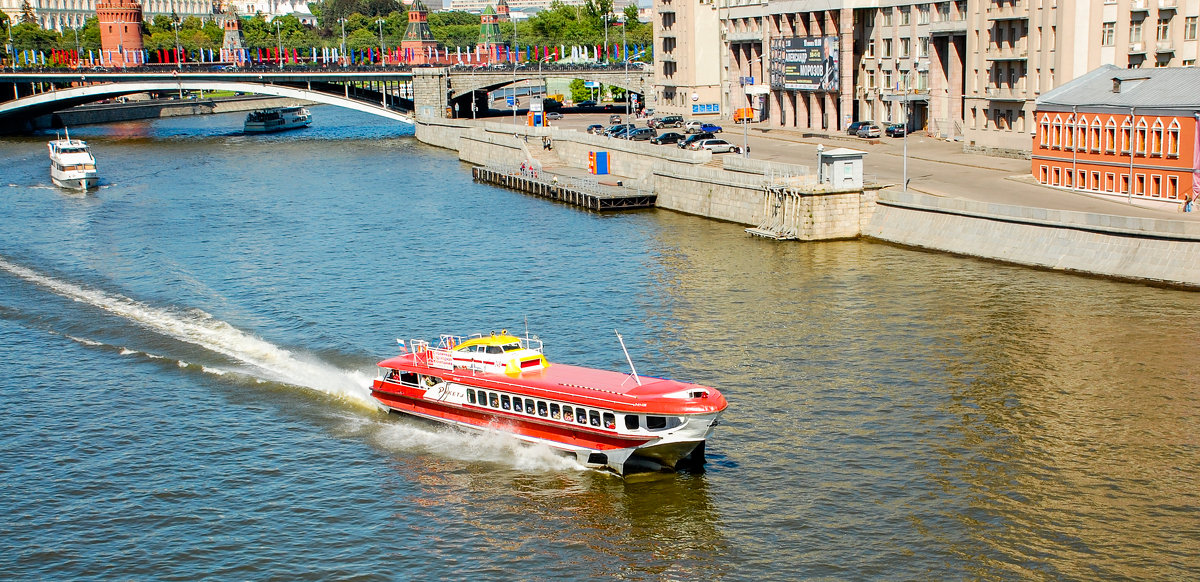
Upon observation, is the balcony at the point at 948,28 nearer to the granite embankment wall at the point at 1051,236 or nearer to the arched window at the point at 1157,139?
the granite embankment wall at the point at 1051,236

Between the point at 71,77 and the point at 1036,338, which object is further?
the point at 71,77

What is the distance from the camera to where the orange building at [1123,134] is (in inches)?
2635

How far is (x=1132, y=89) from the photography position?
72.1 metres

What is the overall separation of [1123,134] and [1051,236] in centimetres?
1074

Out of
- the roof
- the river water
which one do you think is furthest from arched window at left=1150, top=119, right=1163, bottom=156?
the river water

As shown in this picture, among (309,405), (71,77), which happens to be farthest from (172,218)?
(71,77)

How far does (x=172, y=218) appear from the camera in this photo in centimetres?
9356

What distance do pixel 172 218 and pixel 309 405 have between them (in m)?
52.5

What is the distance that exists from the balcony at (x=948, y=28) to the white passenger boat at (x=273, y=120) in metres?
102

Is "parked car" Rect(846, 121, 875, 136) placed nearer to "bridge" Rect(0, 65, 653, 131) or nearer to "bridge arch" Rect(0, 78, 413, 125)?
"bridge" Rect(0, 65, 653, 131)

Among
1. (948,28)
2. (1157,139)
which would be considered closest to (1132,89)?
(1157,139)

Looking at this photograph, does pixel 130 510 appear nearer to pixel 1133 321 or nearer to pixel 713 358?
pixel 713 358

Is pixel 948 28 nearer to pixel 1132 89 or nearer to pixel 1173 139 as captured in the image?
pixel 1132 89

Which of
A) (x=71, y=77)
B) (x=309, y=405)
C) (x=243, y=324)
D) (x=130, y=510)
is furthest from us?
(x=71, y=77)
